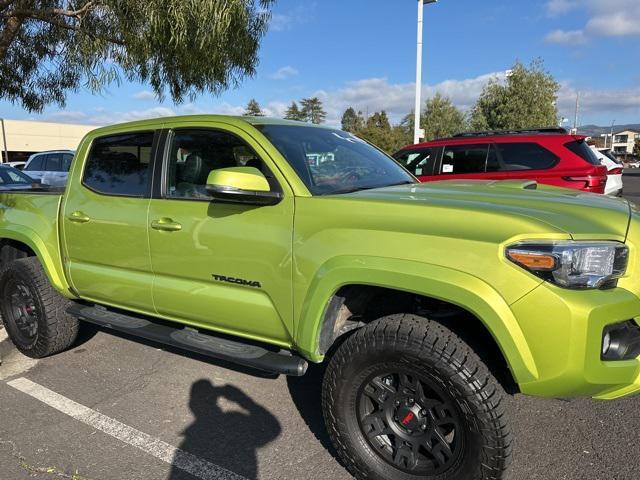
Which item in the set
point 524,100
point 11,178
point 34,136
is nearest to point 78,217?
point 11,178

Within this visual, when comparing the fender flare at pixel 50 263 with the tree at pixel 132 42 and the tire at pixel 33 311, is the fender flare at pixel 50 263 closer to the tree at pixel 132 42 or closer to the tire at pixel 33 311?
the tire at pixel 33 311

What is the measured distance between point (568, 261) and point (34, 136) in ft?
194

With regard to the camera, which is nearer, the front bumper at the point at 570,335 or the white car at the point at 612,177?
the front bumper at the point at 570,335

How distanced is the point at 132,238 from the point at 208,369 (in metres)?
1.27

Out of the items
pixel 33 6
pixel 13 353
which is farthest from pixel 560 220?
pixel 33 6

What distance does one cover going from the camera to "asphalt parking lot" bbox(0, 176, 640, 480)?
9.05ft

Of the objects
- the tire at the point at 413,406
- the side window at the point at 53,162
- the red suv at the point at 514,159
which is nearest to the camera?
the tire at the point at 413,406

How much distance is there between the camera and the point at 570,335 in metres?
2.01

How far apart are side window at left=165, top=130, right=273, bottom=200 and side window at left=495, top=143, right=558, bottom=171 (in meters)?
5.98

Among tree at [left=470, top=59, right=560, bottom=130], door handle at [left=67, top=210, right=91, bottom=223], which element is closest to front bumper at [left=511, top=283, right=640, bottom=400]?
door handle at [left=67, top=210, right=91, bottom=223]

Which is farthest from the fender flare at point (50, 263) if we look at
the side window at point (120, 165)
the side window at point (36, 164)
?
the side window at point (36, 164)

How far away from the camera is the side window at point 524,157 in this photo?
7711 millimetres

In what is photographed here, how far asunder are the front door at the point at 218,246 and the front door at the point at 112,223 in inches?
6.4

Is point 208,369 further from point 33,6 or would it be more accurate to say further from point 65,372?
point 33,6
